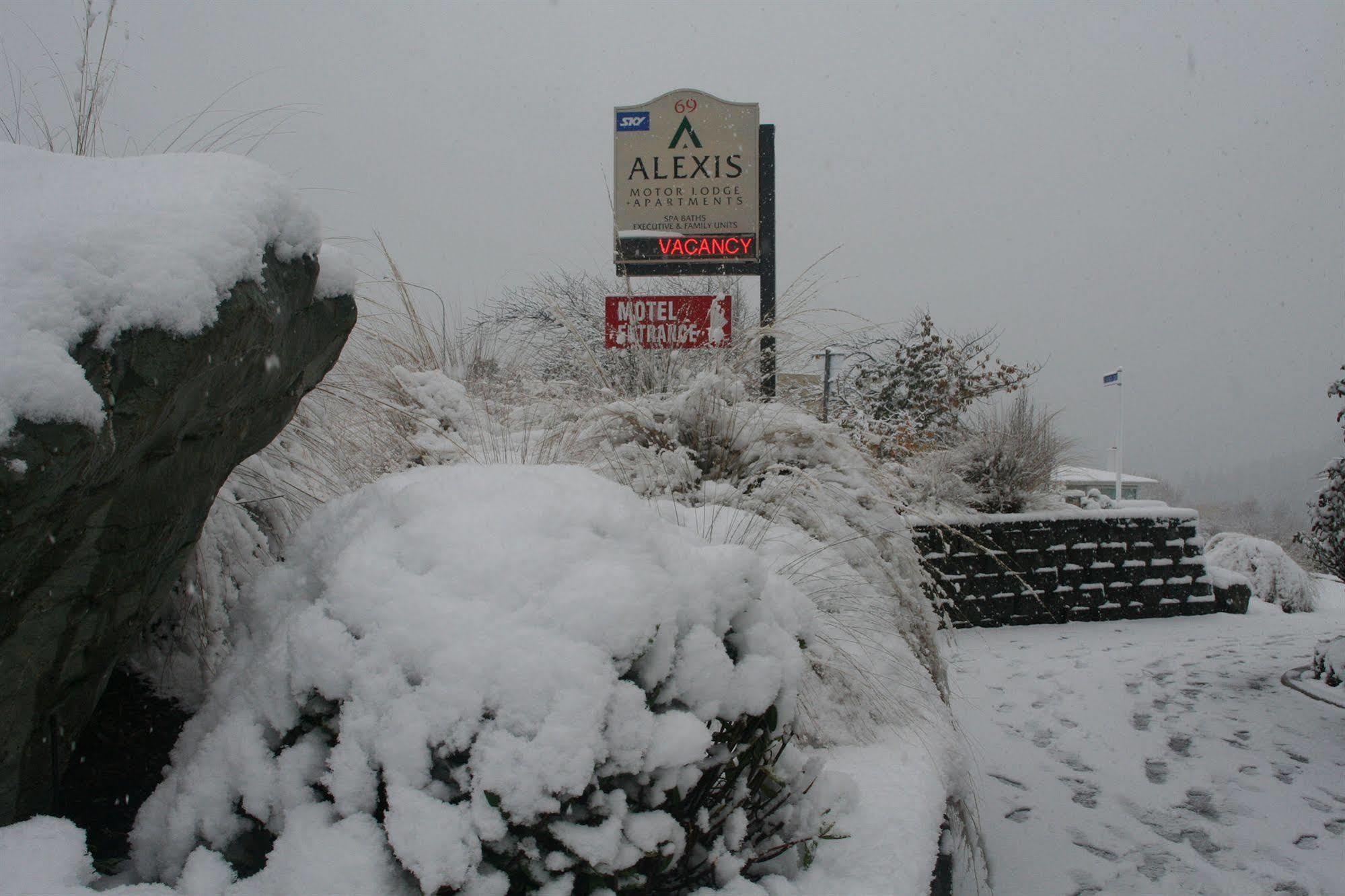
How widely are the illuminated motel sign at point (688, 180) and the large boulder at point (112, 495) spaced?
647 centimetres

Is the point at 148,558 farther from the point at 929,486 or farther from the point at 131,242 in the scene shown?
the point at 929,486

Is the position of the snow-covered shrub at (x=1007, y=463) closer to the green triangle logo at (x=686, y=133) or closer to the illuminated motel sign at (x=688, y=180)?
the illuminated motel sign at (x=688, y=180)

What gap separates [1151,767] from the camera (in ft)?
9.84

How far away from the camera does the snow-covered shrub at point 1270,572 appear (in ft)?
24.8

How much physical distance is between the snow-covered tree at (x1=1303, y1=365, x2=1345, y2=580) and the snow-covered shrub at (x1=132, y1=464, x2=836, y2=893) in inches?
152

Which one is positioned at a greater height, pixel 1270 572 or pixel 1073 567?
pixel 1073 567

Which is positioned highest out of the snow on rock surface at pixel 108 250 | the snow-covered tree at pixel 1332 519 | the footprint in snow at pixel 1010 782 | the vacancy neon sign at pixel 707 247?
the vacancy neon sign at pixel 707 247

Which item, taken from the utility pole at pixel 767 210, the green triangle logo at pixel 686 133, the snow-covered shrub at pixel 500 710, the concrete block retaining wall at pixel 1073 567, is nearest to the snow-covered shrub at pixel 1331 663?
the concrete block retaining wall at pixel 1073 567

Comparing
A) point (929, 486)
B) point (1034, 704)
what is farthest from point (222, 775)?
point (929, 486)

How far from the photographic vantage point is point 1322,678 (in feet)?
13.5

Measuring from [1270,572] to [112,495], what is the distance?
949cm

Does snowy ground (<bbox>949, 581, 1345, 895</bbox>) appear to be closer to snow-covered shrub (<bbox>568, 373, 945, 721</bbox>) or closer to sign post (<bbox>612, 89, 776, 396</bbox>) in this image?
snow-covered shrub (<bbox>568, 373, 945, 721</bbox>)

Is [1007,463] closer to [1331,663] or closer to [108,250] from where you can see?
[1331,663]

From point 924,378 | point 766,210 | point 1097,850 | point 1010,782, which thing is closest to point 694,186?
point 766,210
